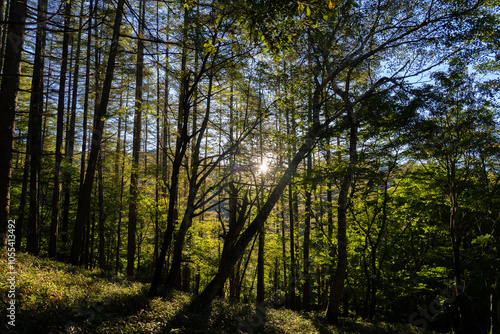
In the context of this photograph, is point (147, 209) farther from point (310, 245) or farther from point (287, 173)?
point (287, 173)

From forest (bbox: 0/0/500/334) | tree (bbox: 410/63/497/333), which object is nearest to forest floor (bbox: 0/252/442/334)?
Result: forest (bbox: 0/0/500/334)

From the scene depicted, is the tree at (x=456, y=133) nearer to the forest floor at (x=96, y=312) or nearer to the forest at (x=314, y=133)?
the forest at (x=314, y=133)

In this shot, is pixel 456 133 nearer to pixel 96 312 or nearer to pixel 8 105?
pixel 96 312

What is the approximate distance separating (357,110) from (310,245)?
269 inches

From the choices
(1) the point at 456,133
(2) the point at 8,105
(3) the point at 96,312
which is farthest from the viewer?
(1) the point at 456,133

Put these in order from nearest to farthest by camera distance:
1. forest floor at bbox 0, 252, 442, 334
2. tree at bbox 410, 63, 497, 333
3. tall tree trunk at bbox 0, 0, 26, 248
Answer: forest floor at bbox 0, 252, 442, 334
tall tree trunk at bbox 0, 0, 26, 248
tree at bbox 410, 63, 497, 333

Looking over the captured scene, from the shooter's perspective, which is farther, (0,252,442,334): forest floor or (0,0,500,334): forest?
(0,0,500,334): forest

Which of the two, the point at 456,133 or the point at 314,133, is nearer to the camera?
the point at 314,133

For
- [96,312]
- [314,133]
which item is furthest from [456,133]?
[96,312]

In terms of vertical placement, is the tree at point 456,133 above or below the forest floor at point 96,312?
above

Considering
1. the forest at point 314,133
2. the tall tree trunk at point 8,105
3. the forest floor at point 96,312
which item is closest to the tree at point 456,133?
the forest at point 314,133

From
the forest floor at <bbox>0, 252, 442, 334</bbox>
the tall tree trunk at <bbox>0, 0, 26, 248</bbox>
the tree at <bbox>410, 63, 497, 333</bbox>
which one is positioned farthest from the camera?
the tree at <bbox>410, 63, 497, 333</bbox>

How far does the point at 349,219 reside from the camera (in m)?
12.0

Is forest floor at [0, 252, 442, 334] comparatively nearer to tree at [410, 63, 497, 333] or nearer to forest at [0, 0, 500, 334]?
forest at [0, 0, 500, 334]
